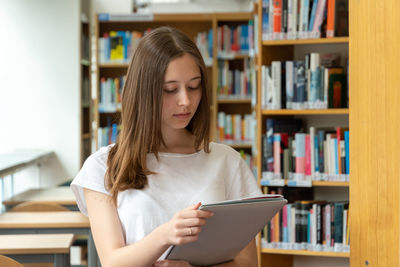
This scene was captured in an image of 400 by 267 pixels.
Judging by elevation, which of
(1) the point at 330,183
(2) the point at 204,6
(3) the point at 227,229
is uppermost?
(2) the point at 204,6

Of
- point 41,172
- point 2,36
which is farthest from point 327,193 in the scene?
point 2,36

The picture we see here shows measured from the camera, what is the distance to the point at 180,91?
5.05 ft

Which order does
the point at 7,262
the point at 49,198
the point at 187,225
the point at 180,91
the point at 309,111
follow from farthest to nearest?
the point at 49,198 → the point at 309,111 → the point at 7,262 → the point at 180,91 → the point at 187,225

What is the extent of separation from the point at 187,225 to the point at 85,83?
205 inches

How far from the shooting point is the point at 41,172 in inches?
231

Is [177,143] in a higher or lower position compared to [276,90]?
lower

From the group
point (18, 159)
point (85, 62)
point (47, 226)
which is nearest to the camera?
point (47, 226)

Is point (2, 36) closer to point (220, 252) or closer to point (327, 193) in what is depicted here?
point (327, 193)

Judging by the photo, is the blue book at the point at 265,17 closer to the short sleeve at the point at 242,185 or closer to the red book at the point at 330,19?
the red book at the point at 330,19

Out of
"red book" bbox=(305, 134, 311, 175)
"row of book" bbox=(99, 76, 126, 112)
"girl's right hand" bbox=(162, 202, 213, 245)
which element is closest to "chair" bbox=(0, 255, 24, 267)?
"girl's right hand" bbox=(162, 202, 213, 245)

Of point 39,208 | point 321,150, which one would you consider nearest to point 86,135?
point 39,208

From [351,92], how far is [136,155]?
594 millimetres

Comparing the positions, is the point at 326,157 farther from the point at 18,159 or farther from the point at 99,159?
the point at 18,159

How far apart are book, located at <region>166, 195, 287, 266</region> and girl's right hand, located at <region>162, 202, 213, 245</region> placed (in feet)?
0.06
